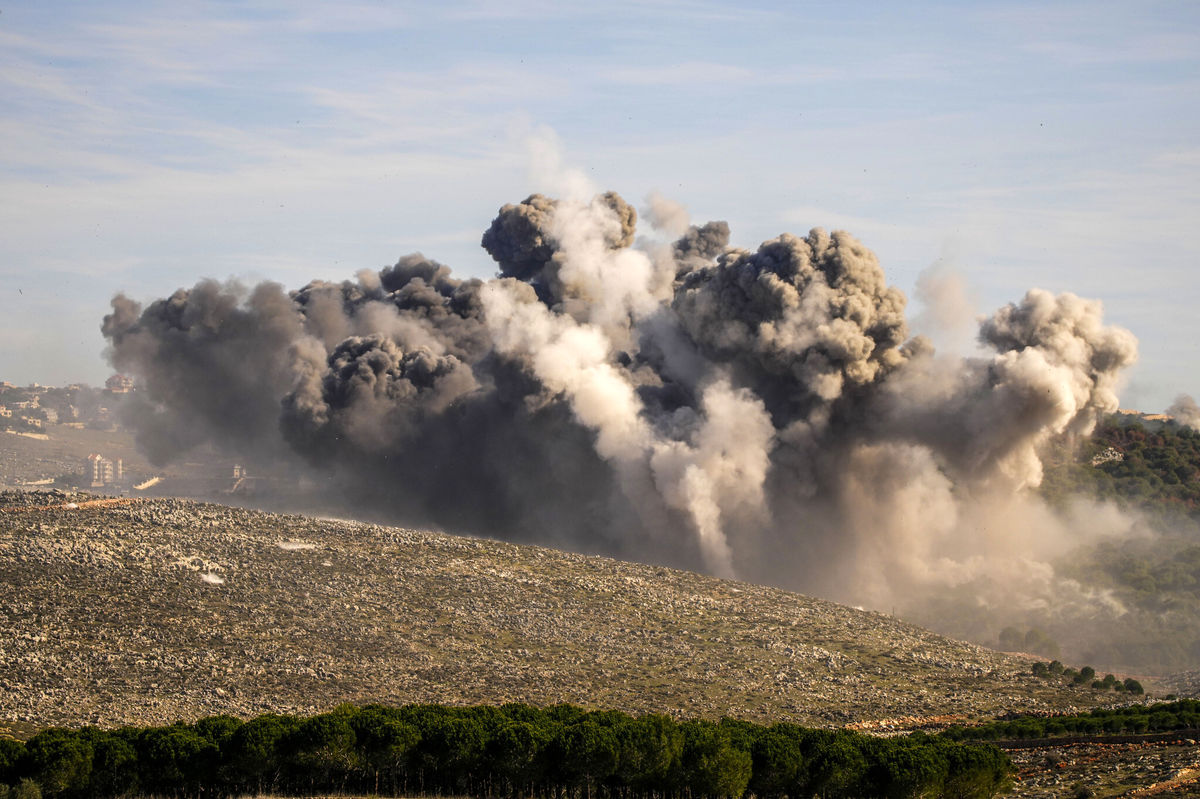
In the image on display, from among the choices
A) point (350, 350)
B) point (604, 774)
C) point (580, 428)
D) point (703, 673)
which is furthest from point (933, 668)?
point (350, 350)

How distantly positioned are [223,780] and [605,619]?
38.5 meters

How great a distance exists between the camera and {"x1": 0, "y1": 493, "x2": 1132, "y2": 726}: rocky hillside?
69.9m

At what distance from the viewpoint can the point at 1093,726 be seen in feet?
220

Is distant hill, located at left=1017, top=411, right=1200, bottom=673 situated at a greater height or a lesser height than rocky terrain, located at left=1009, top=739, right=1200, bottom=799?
greater

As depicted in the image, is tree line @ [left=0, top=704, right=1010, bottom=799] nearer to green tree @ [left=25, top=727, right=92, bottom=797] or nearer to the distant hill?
green tree @ [left=25, top=727, right=92, bottom=797]

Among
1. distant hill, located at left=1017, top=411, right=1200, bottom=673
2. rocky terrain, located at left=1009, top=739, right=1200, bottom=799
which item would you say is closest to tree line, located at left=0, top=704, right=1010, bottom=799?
rocky terrain, located at left=1009, top=739, right=1200, bottom=799

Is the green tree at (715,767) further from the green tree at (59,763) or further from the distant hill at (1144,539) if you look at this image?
the distant hill at (1144,539)

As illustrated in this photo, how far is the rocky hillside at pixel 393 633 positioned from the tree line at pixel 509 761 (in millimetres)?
11892

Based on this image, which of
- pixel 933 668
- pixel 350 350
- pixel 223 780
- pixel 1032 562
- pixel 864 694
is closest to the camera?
pixel 223 780

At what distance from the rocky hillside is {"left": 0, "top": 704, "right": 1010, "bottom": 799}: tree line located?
11892mm

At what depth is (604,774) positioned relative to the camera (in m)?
54.2

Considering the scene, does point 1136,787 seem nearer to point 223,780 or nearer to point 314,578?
point 223,780

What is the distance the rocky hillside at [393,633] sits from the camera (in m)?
69.9

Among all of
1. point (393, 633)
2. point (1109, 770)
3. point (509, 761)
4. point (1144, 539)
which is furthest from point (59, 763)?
point (1144, 539)
